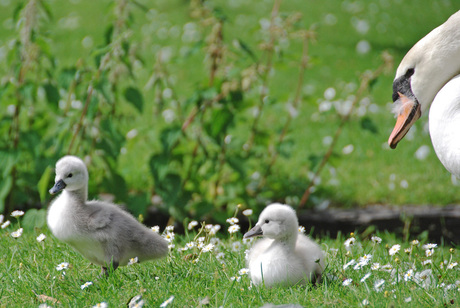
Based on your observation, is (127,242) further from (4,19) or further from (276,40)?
(4,19)

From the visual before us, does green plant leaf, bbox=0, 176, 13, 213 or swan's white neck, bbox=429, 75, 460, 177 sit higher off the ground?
swan's white neck, bbox=429, 75, 460, 177

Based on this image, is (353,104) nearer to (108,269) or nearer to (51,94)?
(51,94)

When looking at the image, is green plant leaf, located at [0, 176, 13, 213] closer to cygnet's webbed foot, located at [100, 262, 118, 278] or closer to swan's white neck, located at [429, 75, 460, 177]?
cygnet's webbed foot, located at [100, 262, 118, 278]

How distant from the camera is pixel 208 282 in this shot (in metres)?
3.61

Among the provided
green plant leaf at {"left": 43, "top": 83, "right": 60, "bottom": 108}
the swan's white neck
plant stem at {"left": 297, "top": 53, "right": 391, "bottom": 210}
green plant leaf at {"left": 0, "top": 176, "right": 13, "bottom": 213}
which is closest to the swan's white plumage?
the swan's white neck

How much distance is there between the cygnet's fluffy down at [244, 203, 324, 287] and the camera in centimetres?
346

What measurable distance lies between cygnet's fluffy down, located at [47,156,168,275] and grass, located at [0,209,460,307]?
0.41 feet

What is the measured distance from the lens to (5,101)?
5320 mm

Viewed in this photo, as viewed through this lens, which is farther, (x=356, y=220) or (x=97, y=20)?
(x=97, y=20)

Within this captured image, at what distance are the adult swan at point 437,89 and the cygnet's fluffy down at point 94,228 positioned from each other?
1563mm

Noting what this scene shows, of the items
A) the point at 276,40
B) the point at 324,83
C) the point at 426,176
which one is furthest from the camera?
the point at 324,83

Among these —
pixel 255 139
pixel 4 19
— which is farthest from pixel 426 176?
pixel 4 19

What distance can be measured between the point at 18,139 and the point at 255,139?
2.16m

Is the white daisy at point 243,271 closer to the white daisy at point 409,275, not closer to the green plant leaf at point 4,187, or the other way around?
the white daisy at point 409,275
